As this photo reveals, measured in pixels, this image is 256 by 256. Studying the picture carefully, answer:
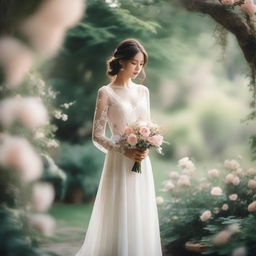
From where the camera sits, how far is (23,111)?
3.04 m

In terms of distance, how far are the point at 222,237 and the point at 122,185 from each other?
934 millimetres

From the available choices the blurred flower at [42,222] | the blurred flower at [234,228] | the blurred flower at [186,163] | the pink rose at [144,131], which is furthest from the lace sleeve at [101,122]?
the blurred flower at [234,228]

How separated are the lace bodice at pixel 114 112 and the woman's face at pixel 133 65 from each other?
0.39 feet

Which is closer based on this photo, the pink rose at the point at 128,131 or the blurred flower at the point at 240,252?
the pink rose at the point at 128,131

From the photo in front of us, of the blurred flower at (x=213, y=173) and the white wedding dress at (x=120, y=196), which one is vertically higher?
the blurred flower at (x=213, y=173)

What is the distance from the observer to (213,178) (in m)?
4.10

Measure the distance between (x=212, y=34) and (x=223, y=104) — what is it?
631 millimetres

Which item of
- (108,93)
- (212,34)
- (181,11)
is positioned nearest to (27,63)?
(108,93)

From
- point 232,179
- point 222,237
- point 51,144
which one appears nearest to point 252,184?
point 232,179

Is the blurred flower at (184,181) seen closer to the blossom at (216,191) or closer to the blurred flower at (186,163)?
the blurred flower at (186,163)

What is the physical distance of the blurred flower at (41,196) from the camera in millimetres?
3148

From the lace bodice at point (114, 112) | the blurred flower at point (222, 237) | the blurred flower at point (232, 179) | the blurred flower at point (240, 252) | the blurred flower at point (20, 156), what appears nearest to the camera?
the blurred flower at point (20, 156)

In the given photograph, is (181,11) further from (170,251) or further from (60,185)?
(170,251)

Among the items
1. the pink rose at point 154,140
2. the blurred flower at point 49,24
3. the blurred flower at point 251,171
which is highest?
the blurred flower at point 49,24
